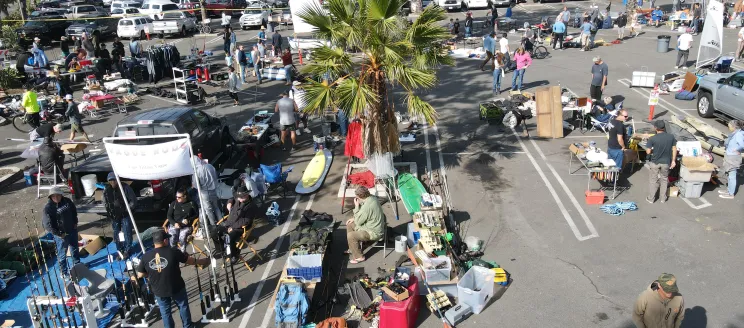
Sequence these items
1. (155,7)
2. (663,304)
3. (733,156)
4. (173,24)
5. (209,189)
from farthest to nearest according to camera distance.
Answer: (155,7) → (173,24) → (733,156) → (209,189) → (663,304)

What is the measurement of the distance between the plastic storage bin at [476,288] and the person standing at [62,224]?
651cm

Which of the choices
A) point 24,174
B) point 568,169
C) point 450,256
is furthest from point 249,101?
point 450,256

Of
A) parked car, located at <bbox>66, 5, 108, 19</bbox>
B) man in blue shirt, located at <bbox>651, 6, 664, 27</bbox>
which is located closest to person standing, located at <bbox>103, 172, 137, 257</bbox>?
parked car, located at <bbox>66, 5, 108, 19</bbox>

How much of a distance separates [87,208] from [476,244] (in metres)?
7.54

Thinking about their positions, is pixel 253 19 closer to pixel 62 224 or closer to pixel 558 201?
pixel 62 224

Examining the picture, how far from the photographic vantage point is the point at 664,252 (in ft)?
31.7

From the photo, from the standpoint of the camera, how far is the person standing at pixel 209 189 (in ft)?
34.8

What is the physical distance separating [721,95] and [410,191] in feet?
33.8

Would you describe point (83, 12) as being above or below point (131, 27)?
above

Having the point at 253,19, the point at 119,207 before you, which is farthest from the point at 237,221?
the point at 253,19

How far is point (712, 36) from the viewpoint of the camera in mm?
20594

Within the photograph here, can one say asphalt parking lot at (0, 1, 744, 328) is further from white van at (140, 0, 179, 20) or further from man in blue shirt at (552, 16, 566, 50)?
white van at (140, 0, 179, 20)

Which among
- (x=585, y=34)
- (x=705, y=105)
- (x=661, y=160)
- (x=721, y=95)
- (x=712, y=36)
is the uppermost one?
(x=585, y=34)

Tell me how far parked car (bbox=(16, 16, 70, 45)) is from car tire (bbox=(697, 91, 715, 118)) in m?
32.7
